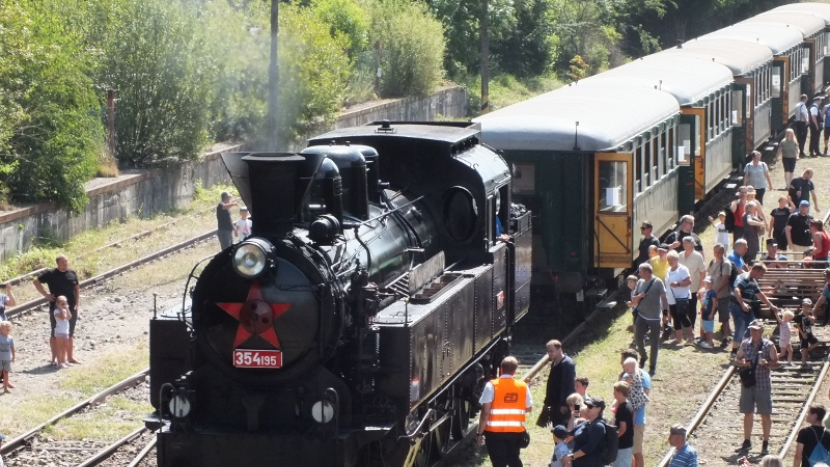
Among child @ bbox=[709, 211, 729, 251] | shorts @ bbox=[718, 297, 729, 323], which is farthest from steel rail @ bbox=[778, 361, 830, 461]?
child @ bbox=[709, 211, 729, 251]

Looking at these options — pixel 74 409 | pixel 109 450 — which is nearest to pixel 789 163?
pixel 74 409

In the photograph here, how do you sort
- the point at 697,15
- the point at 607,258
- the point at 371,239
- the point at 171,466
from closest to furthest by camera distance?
the point at 171,466 → the point at 371,239 → the point at 607,258 → the point at 697,15

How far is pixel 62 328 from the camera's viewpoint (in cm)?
1564

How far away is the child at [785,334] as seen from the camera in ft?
47.4

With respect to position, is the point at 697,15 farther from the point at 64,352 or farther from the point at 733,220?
the point at 64,352

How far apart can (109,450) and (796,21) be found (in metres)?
28.8

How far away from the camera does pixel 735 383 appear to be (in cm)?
1497

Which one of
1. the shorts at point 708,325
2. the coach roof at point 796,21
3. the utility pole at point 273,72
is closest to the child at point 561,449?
the shorts at point 708,325

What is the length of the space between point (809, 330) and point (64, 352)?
901cm

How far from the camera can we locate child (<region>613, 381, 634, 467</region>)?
10359 millimetres

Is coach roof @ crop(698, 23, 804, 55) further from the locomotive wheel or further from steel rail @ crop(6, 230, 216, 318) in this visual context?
the locomotive wheel

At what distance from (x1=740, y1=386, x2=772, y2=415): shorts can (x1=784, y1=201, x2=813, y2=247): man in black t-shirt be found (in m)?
6.64

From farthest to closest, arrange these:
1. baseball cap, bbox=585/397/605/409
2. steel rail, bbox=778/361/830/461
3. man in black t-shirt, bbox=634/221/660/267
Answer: man in black t-shirt, bbox=634/221/660/267
steel rail, bbox=778/361/830/461
baseball cap, bbox=585/397/605/409

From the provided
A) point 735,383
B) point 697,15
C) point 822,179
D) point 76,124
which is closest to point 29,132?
point 76,124
